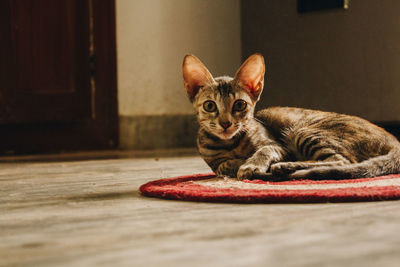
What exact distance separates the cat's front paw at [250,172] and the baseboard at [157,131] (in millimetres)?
2549

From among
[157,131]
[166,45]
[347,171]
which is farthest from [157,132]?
[347,171]

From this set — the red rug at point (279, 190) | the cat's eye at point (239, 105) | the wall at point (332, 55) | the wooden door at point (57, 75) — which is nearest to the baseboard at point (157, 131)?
the wooden door at point (57, 75)

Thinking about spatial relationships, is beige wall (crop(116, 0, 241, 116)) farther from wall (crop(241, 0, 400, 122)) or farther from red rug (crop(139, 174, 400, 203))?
red rug (crop(139, 174, 400, 203))

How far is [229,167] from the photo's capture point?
2043 mm

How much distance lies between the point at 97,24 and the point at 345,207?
329cm

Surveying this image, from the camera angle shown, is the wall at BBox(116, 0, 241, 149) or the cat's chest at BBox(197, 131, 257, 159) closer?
the cat's chest at BBox(197, 131, 257, 159)

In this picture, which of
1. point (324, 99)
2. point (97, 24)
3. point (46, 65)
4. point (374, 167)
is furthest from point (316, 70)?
point (374, 167)

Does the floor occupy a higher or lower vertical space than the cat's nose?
lower

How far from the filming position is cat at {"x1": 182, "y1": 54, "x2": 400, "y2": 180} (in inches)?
76.3

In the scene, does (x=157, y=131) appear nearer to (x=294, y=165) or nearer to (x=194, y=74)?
(x=194, y=74)

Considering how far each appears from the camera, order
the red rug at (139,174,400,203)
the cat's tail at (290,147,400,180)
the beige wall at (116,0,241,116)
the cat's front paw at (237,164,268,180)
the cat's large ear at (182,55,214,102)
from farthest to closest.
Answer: the beige wall at (116,0,241,116), the cat's large ear at (182,55,214,102), the cat's front paw at (237,164,268,180), the cat's tail at (290,147,400,180), the red rug at (139,174,400,203)

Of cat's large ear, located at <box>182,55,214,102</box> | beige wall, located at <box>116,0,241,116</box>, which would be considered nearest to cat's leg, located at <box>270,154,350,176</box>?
cat's large ear, located at <box>182,55,214,102</box>

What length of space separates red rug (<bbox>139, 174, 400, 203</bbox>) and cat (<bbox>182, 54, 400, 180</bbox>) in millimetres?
101

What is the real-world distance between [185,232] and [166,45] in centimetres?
348
